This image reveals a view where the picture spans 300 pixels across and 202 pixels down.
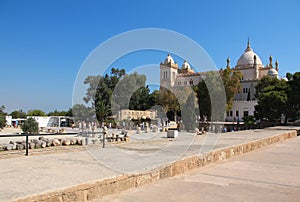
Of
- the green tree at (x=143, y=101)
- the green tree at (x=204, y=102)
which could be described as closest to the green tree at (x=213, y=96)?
the green tree at (x=204, y=102)

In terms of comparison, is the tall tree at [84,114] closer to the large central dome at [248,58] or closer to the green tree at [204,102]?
the green tree at [204,102]

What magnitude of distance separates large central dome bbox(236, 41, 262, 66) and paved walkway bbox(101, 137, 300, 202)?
202 feet

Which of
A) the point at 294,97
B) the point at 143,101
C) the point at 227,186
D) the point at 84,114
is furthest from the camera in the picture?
the point at 143,101

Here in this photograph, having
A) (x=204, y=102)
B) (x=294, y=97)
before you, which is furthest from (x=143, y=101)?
(x=294, y=97)

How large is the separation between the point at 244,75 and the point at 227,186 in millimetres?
63604

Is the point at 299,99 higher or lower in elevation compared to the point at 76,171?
higher

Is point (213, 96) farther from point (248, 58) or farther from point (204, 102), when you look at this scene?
point (248, 58)

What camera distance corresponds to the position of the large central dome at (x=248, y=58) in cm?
6475

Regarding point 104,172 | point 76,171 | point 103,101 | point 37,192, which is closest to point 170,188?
point 104,172

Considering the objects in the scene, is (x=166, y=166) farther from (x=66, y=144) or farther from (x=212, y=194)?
(x=66, y=144)

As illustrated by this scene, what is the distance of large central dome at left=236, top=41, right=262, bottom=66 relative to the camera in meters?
64.8

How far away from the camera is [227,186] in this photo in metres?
4.77

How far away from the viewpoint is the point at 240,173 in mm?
5879

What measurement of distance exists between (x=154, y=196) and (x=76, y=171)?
1.63 m
